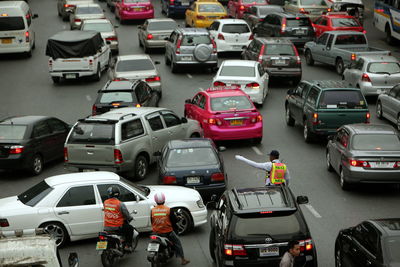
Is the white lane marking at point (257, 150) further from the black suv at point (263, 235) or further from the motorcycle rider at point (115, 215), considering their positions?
the black suv at point (263, 235)

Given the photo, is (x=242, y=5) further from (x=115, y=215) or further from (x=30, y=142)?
(x=115, y=215)

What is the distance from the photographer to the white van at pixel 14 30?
123ft

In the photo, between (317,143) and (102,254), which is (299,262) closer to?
(102,254)

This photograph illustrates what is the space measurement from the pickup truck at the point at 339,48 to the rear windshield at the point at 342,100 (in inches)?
363

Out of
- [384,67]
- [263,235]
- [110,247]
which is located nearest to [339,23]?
[384,67]

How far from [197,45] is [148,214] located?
1849 cm

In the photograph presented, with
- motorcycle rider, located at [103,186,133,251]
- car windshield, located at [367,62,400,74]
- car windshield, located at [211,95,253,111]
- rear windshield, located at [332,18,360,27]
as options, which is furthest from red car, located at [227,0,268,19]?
motorcycle rider, located at [103,186,133,251]

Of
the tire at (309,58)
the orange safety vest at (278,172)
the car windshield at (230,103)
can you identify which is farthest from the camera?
the tire at (309,58)

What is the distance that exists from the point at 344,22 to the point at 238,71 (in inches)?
469

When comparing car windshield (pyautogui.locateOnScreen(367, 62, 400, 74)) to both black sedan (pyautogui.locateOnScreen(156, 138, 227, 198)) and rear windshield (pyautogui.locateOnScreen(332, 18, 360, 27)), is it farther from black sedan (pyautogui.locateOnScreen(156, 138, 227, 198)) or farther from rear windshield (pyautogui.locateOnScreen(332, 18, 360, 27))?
black sedan (pyautogui.locateOnScreen(156, 138, 227, 198))

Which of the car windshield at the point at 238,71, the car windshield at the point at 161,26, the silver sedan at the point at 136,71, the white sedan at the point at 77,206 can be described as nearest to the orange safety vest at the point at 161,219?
the white sedan at the point at 77,206

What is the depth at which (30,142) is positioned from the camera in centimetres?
2097

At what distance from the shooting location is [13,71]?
3628 cm

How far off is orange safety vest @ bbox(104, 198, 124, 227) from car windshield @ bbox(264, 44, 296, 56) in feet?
59.7
